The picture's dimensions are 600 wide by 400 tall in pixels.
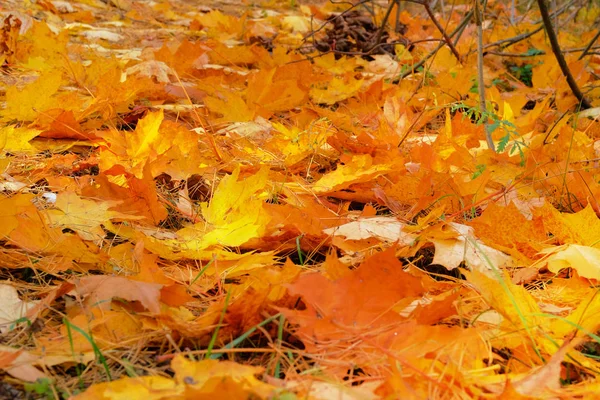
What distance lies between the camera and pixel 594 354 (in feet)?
2.98

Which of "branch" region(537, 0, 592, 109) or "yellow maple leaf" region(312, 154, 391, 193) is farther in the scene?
"branch" region(537, 0, 592, 109)

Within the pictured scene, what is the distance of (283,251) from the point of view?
4.05ft

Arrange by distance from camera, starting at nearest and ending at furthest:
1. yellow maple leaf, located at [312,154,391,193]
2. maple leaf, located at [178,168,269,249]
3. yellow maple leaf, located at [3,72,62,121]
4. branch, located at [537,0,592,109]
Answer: maple leaf, located at [178,168,269,249] < yellow maple leaf, located at [312,154,391,193] < yellow maple leaf, located at [3,72,62,121] < branch, located at [537,0,592,109]

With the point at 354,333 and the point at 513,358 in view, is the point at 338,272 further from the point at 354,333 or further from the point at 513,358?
the point at 513,358

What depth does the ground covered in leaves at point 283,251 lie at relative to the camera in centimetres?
82

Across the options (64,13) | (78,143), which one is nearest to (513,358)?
(78,143)

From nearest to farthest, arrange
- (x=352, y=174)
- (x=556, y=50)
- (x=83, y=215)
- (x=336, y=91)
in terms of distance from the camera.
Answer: (x=83, y=215) < (x=352, y=174) < (x=556, y=50) < (x=336, y=91)

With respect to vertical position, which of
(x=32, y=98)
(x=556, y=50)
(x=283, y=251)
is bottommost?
(x=283, y=251)

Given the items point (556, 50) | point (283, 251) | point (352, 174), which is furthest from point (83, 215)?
Result: point (556, 50)

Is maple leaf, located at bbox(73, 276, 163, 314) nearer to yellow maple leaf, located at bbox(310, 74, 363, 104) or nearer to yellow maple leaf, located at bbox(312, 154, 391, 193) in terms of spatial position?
yellow maple leaf, located at bbox(312, 154, 391, 193)

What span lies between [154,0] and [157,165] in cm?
373

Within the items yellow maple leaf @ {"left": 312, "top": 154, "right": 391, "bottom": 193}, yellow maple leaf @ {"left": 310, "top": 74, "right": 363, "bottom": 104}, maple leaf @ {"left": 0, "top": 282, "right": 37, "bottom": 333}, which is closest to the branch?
yellow maple leaf @ {"left": 310, "top": 74, "right": 363, "bottom": 104}

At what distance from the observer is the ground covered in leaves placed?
0.82m

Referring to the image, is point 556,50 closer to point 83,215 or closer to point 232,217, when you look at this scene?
point 232,217
